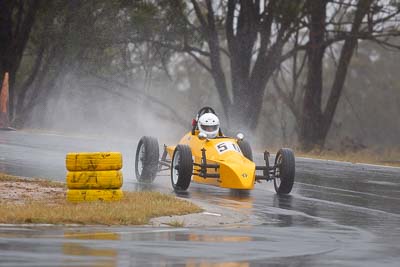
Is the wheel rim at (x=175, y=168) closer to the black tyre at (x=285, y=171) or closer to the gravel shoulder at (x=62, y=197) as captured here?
the black tyre at (x=285, y=171)

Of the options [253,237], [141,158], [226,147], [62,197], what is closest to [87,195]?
[62,197]

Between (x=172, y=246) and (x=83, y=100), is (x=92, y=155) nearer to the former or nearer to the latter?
(x=172, y=246)

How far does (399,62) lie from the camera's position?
9762 centimetres

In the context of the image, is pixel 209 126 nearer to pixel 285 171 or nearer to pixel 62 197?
pixel 285 171

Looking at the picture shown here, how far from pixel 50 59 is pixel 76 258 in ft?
141

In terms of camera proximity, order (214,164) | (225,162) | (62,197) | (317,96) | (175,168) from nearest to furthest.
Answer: (62,197) → (225,162) → (214,164) → (175,168) → (317,96)

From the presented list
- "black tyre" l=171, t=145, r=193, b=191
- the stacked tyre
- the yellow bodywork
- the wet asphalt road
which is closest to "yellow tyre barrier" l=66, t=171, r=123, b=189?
the stacked tyre

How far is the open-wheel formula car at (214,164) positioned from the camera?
70.5 feet

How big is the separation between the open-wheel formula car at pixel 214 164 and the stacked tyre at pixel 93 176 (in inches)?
152

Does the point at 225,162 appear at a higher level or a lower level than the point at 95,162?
higher

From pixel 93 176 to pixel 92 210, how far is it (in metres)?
→ 1.57

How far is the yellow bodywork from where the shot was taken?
2131 cm

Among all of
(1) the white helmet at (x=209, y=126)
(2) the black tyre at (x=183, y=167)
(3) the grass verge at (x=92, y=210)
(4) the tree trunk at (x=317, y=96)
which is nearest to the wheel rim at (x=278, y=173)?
(1) the white helmet at (x=209, y=126)

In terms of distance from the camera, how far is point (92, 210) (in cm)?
1620
